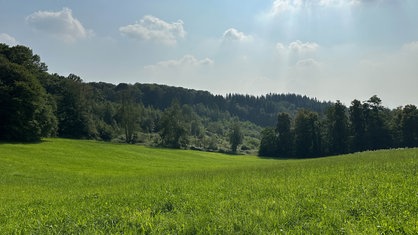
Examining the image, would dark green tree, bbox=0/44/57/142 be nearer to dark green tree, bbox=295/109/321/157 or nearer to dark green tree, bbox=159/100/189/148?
dark green tree, bbox=159/100/189/148

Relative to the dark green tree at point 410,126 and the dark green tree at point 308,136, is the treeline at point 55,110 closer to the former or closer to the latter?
the dark green tree at point 308,136

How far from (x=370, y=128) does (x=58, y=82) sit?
93.9 metres

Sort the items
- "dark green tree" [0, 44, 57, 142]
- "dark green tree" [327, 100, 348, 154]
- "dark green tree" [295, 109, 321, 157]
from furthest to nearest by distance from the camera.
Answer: "dark green tree" [295, 109, 321, 157] → "dark green tree" [327, 100, 348, 154] → "dark green tree" [0, 44, 57, 142]

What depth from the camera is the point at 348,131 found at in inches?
4102

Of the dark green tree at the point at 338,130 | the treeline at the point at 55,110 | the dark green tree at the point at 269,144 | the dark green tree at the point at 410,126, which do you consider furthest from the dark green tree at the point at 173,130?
the dark green tree at the point at 410,126

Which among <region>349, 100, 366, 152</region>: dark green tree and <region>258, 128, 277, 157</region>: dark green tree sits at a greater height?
<region>349, 100, 366, 152</region>: dark green tree

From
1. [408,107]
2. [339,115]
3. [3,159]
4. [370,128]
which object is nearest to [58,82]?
[3,159]

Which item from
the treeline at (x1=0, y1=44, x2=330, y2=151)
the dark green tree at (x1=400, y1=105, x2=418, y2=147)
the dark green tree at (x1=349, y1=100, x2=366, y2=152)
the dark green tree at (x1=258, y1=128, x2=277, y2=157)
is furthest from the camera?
the dark green tree at (x1=258, y1=128, x2=277, y2=157)

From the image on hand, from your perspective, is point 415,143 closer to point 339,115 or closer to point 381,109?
point 381,109

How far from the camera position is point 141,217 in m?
10.1

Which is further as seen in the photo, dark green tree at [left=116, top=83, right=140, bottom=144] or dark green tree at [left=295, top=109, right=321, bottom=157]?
dark green tree at [left=295, top=109, right=321, bottom=157]

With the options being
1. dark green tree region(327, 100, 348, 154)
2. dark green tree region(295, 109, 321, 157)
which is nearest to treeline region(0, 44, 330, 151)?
dark green tree region(295, 109, 321, 157)

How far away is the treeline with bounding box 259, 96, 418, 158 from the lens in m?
97.2

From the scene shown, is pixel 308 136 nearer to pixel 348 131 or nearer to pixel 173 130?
pixel 348 131
